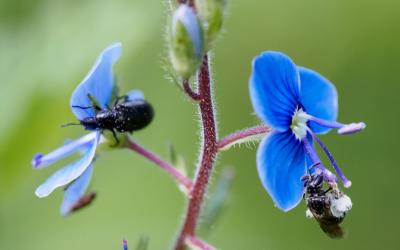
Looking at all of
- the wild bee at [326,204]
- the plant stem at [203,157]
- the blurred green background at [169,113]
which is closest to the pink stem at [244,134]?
the plant stem at [203,157]

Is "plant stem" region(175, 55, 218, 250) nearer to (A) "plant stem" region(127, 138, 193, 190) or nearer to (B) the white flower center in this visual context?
(A) "plant stem" region(127, 138, 193, 190)

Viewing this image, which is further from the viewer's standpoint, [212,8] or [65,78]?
[65,78]

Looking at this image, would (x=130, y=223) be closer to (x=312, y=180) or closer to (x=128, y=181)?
(x=128, y=181)

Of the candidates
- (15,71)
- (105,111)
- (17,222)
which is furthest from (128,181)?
(105,111)

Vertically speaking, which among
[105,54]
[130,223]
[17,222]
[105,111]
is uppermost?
[105,54]

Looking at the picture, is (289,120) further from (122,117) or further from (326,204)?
(122,117)

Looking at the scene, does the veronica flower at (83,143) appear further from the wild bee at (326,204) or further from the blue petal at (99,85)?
the wild bee at (326,204)

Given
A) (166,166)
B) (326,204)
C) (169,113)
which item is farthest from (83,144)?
(169,113)
